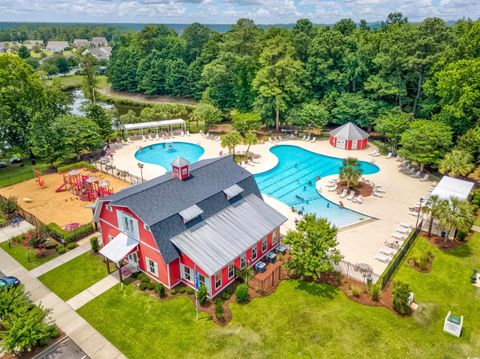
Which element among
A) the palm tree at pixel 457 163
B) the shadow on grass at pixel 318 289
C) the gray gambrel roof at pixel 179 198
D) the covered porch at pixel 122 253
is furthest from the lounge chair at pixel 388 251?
the covered porch at pixel 122 253

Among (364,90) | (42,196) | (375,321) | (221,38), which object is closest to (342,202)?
(375,321)

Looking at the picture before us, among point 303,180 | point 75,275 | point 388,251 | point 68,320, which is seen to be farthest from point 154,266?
point 303,180

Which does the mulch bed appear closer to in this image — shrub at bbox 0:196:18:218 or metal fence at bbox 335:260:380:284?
metal fence at bbox 335:260:380:284

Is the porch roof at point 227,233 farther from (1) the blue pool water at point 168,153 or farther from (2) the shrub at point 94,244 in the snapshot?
(1) the blue pool water at point 168,153

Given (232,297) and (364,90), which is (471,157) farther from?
(232,297)

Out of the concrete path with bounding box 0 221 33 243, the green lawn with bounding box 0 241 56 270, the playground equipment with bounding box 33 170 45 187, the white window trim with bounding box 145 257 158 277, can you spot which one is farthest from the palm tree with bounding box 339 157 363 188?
the playground equipment with bounding box 33 170 45 187

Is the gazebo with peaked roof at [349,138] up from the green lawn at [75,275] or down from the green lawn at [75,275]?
up
